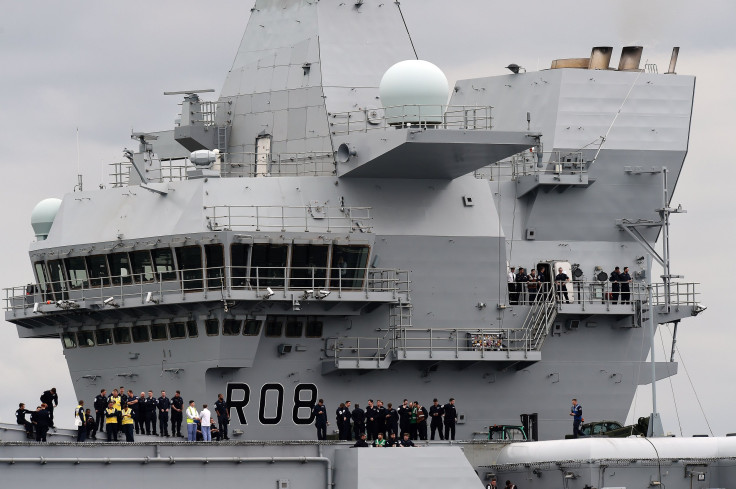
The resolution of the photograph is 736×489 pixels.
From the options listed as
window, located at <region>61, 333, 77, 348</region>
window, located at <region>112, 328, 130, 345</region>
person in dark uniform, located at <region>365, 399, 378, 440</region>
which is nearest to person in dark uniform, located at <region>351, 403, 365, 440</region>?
person in dark uniform, located at <region>365, 399, 378, 440</region>

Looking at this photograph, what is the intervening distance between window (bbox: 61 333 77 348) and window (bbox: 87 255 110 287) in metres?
2.10

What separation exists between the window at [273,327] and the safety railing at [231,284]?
3.46 ft

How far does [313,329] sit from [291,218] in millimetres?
3026

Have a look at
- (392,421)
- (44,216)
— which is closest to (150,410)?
(392,421)

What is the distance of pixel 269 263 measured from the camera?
151ft

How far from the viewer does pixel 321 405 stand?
44.4 meters

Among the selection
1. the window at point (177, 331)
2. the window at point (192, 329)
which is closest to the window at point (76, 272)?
the window at point (177, 331)

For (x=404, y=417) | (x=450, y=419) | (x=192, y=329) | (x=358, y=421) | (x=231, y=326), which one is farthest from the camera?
(x=192, y=329)

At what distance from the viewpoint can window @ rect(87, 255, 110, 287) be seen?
47500mm

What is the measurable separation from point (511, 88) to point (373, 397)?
11.5 meters

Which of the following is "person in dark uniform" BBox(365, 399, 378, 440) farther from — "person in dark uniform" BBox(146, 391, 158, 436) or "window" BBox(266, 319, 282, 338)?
"person in dark uniform" BBox(146, 391, 158, 436)

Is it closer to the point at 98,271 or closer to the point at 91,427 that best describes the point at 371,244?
the point at 98,271

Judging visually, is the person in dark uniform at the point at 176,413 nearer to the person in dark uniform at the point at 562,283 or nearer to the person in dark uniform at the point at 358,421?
the person in dark uniform at the point at 358,421

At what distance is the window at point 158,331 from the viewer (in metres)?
46.9
